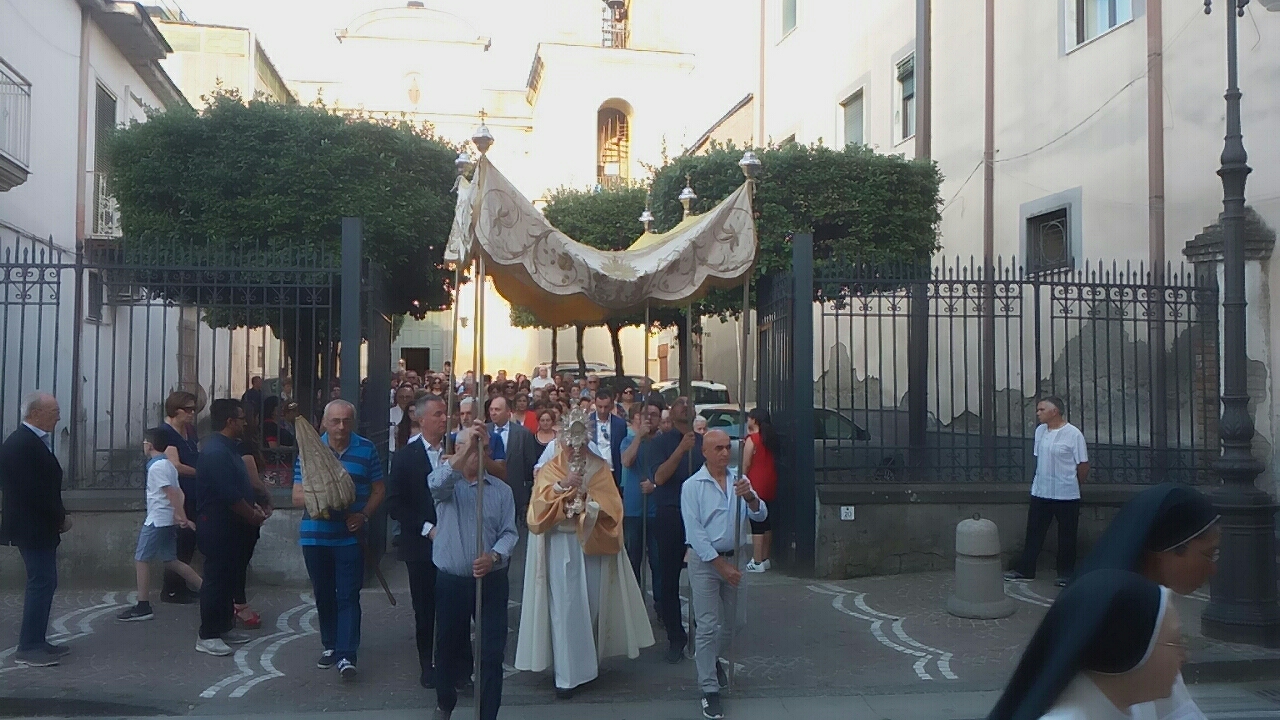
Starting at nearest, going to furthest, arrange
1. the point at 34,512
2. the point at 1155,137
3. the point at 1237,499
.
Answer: the point at 34,512 → the point at 1237,499 → the point at 1155,137

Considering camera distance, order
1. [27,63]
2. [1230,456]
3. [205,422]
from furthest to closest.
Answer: [205,422] < [27,63] < [1230,456]

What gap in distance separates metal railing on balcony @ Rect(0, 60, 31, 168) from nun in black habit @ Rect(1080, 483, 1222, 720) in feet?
43.2

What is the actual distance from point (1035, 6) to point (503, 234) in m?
11.3

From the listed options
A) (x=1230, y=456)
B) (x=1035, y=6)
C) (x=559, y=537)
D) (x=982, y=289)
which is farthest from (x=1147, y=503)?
(x=1035, y=6)

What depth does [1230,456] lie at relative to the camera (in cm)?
734

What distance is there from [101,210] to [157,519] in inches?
473

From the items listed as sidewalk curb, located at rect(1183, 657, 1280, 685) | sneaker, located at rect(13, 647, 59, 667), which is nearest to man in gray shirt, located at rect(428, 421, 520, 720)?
sneaker, located at rect(13, 647, 59, 667)

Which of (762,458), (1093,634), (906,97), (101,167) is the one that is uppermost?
(906,97)

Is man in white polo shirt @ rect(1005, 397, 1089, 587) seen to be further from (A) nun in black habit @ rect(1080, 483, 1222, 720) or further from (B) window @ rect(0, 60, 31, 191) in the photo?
(B) window @ rect(0, 60, 31, 191)

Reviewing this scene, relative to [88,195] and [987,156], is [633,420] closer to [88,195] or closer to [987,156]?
[987,156]

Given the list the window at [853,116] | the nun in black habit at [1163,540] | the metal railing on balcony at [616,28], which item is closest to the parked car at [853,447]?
the nun in black habit at [1163,540]

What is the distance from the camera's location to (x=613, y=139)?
4019 centimetres

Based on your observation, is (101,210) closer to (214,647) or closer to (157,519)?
(157,519)

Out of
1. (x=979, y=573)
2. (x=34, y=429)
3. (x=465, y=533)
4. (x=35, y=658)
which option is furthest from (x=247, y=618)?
(x=979, y=573)
